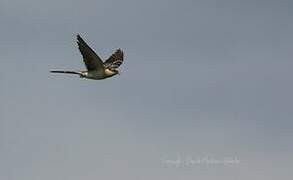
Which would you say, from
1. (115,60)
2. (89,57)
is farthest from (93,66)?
(115,60)

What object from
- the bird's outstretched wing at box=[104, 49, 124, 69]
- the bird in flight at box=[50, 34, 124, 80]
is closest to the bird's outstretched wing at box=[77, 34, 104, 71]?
the bird in flight at box=[50, 34, 124, 80]

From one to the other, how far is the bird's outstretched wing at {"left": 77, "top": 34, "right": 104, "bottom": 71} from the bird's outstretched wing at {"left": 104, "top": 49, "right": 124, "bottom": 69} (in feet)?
12.4

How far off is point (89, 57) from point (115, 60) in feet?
32.1

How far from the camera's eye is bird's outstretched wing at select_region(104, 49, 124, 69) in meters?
70.5

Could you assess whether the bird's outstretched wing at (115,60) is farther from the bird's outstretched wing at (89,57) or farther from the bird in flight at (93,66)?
the bird's outstretched wing at (89,57)

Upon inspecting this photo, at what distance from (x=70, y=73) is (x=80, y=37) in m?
5.05

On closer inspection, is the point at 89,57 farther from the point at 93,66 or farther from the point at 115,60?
the point at 115,60

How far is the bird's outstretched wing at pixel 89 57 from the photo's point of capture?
61.6 metres

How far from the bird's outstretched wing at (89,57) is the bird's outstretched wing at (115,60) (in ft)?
12.4

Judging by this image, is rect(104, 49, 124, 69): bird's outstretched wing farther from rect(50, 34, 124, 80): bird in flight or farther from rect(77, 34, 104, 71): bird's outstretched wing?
rect(77, 34, 104, 71): bird's outstretched wing

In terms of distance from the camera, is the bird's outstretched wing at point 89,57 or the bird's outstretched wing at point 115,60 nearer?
the bird's outstretched wing at point 89,57

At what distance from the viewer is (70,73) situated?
64.8m

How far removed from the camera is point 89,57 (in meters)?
63.8

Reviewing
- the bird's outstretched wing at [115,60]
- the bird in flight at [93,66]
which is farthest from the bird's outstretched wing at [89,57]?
the bird's outstretched wing at [115,60]
